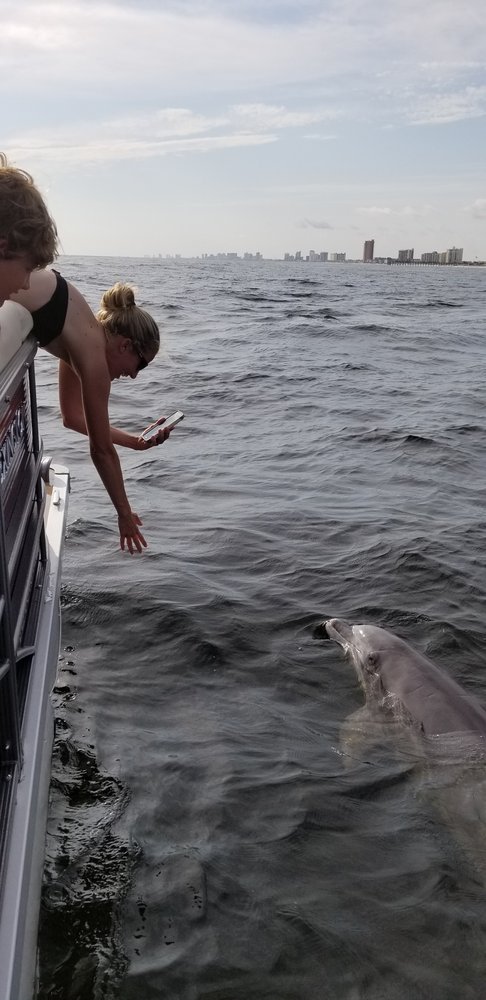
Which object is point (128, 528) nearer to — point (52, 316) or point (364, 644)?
point (52, 316)

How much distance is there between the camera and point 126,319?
4.19 metres

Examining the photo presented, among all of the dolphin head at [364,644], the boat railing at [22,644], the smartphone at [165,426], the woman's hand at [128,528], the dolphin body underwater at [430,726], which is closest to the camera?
the boat railing at [22,644]

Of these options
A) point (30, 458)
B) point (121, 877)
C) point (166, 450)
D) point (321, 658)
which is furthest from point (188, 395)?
point (121, 877)

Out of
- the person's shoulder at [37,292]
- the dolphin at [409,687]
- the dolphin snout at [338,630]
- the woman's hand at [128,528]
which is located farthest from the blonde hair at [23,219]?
the dolphin snout at [338,630]

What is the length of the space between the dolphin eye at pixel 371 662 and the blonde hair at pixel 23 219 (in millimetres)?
2786

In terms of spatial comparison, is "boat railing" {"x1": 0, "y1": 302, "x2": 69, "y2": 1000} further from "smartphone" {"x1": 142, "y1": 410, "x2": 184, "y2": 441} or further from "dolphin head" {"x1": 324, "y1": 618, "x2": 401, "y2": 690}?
"dolphin head" {"x1": 324, "y1": 618, "x2": 401, "y2": 690}

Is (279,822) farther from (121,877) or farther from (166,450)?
→ (166,450)

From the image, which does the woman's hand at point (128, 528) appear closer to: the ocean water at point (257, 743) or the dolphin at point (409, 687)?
the ocean water at point (257, 743)

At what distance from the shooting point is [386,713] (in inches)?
174

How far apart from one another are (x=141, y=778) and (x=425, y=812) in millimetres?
1200

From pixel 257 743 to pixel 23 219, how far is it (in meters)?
2.53

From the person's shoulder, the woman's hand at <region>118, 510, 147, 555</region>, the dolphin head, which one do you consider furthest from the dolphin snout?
the person's shoulder

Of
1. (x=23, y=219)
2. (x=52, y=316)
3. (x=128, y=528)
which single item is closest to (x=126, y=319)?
(x=52, y=316)

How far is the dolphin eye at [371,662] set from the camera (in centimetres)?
476
